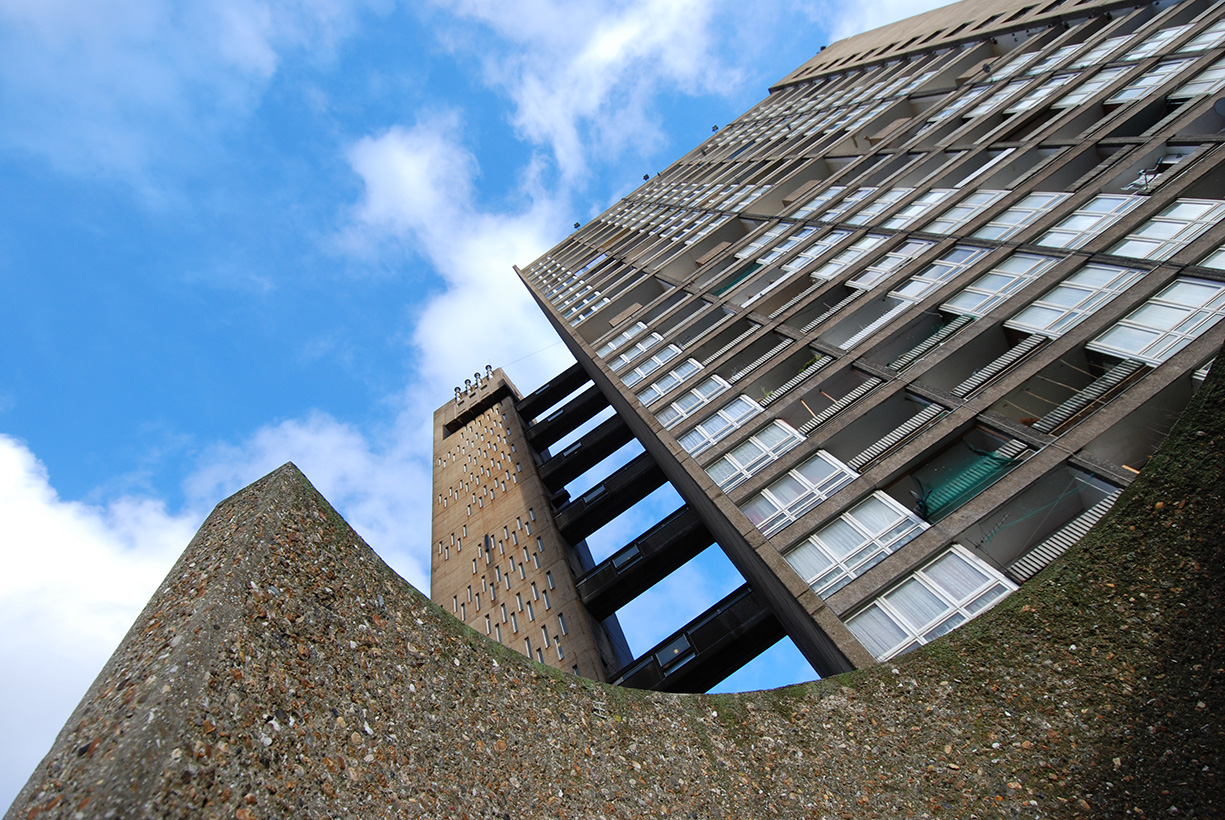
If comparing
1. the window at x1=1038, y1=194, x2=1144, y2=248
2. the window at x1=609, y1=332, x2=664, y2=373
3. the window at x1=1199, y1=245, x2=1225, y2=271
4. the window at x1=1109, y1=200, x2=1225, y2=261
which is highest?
the window at x1=609, y1=332, x2=664, y2=373

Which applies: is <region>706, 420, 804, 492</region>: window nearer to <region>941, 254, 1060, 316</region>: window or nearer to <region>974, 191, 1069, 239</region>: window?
<region>941, 254, 1060, 316</region>: window

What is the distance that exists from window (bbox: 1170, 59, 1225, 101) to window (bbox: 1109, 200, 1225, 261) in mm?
7176

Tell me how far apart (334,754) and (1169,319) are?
18231mm

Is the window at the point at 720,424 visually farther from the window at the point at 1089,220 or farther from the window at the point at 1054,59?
the window at the point at 1054,59

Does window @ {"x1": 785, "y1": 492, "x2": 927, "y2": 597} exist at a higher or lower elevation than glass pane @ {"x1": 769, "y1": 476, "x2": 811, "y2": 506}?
lower

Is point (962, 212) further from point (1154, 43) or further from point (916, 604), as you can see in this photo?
point (916, 604)

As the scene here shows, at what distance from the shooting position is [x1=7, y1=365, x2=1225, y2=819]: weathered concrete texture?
15.1 ft

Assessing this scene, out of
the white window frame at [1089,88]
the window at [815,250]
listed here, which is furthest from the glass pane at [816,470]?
the white window frame at [1089,88]

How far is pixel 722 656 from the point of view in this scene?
26797mm

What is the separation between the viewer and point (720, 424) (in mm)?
22500

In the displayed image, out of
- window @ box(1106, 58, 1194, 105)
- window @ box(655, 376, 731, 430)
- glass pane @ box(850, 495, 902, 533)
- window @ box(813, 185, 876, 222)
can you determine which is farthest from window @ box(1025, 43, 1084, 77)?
glass pane @ box(850, 495, 902, 533)

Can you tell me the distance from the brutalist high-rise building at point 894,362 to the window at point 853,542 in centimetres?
6

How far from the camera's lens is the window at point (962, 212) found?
948 inches

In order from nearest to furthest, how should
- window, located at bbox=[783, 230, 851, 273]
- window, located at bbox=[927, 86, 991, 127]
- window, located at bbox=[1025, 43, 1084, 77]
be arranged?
1. window, located at bbox=[783, 230, 851, 273]
2. window, located at bbox=[1025, 43, 1084, 77]
3. window, located at bbox=[927, 86, 991, 127]
